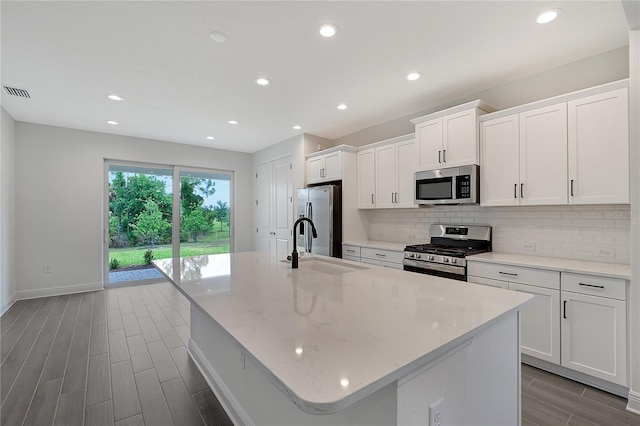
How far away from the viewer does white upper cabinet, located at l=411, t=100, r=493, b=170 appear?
3.01m

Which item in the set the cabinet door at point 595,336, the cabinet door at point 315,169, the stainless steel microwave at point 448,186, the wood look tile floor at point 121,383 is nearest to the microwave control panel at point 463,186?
the stainless steel microwave at point 448,186

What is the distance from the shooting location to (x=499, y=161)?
9.46ft

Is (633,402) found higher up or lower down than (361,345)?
lower down

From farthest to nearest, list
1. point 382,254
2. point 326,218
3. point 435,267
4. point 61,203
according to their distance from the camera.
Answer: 1. point 61,203
2. point 326,218
3. point 382,254
4. point 435,267

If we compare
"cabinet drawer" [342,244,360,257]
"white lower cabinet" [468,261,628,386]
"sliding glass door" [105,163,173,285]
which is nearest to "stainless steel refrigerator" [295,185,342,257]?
"cabinet drawer" [342,244,360,257]

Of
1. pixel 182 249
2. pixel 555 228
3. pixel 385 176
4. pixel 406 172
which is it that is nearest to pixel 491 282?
pixel 555 228

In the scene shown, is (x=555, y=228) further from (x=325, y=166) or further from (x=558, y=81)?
(x=325, y=166)

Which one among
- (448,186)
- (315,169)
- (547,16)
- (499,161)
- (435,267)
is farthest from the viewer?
(315,169)

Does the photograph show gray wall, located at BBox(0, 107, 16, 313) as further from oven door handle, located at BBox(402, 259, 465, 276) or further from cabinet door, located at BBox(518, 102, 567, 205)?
cabinet door, located at BBox(518, 102, 567, 205)

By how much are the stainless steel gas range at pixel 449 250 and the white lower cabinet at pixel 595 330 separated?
81 centimetres

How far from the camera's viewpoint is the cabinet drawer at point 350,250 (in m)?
4.05

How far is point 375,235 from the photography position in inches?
180

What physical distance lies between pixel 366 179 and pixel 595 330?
9.60ft

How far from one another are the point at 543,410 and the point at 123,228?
609cm
